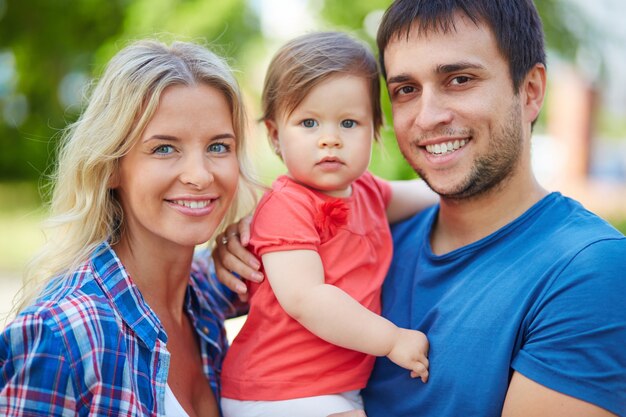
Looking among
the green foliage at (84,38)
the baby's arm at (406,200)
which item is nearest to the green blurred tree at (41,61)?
the green foliage at (84,38)

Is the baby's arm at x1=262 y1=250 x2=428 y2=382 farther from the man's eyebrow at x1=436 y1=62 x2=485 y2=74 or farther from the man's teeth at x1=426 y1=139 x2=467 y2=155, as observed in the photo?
the man's eyebrow at x1=436 y1=62 x2=485 y2=74

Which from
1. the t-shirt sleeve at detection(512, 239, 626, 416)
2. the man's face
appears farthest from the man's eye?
the t-shirt sleeve at detection(512, 239, 626, 416)

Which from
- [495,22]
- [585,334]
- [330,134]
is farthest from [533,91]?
[585,334]

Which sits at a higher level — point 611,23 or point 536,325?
point 611,23

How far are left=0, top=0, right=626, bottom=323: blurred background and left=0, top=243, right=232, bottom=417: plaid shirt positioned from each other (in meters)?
0.88

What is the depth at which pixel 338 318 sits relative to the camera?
2260 millimetres

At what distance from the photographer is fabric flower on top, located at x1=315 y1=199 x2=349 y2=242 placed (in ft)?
7.90

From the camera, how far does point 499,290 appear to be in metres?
2.17

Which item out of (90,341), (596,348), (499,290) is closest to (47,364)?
(90,341)

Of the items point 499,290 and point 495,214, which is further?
point 495,214

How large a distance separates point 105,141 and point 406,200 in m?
1.38

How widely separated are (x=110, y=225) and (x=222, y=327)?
728 millimetres

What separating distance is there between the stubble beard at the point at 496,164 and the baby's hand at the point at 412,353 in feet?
1.92

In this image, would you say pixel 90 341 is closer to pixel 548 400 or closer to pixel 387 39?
Answer: pixel 548 400
